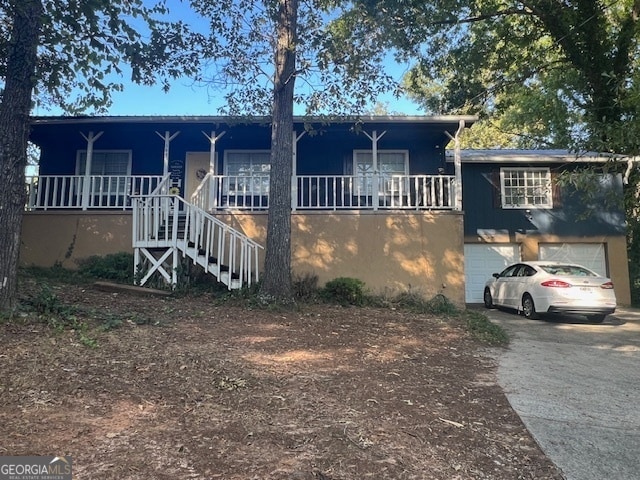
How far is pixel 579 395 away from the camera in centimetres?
475

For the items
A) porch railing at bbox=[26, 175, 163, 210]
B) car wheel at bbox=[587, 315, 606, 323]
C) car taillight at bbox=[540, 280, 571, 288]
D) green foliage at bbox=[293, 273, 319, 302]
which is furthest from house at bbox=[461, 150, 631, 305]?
porch railing at bbox=[26, 175, 163, 210]

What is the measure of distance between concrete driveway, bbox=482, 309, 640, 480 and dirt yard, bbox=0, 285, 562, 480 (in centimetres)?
20

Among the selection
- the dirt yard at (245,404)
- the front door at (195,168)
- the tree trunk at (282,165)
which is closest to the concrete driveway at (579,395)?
the dirt yard at (245,404)

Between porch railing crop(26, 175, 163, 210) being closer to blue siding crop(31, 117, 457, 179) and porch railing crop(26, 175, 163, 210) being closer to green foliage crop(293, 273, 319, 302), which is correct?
blue siding crop(31, 117, 457, 179)

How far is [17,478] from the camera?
2613 mm

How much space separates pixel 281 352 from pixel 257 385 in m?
1.19

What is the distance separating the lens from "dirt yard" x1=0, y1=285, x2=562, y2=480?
288 cm

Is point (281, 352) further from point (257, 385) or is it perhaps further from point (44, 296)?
point (44, 296)

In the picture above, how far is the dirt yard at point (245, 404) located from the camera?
9.45 ft

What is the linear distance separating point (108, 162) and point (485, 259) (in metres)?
11.9

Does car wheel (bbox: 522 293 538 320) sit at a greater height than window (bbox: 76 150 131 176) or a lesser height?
lesser

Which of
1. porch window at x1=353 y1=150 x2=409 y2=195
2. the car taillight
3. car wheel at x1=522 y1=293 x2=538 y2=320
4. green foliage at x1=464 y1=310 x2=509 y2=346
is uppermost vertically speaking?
porch window at x1=353 y1=150 x2=409 y2=195

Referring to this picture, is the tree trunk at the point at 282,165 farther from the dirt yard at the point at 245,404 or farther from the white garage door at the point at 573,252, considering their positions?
the white garage door at the point at 573,252

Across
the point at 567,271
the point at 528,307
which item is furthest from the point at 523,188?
the point at 528,307
